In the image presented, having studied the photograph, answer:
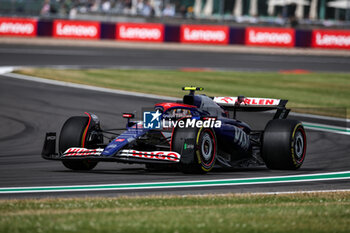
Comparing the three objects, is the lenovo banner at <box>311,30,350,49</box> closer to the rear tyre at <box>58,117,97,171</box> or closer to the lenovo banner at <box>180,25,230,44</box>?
the lenovo banner at <box>180,25,230,44</box>

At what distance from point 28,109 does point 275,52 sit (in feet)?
100

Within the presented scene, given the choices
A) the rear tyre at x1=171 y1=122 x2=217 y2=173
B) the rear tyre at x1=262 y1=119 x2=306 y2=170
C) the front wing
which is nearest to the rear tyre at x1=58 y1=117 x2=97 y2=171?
the front wing

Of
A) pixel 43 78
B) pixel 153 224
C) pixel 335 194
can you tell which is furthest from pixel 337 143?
pixel 43 78

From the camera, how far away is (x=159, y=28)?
48.3 meters

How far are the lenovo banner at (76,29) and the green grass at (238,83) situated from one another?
52.9 ft

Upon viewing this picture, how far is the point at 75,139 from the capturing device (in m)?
11.7

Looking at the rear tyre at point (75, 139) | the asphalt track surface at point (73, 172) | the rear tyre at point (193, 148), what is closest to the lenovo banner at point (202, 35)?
the asphalt track surface at point (73, 172)

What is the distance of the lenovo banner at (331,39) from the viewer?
48500 mm

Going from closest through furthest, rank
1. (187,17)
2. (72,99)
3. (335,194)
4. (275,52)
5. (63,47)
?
1. (335,194)
2. (72,99)
3. (63,47)
4. (275,52)
5. (187,17)

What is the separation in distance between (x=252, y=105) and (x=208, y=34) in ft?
118

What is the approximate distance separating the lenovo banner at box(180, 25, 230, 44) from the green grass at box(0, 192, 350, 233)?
39.5 m

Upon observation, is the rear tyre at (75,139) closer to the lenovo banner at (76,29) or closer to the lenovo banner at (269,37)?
the lenovo banner at (76,29)

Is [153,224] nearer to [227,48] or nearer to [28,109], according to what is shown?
[28,109]

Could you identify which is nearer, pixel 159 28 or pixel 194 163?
pixel 194 163
